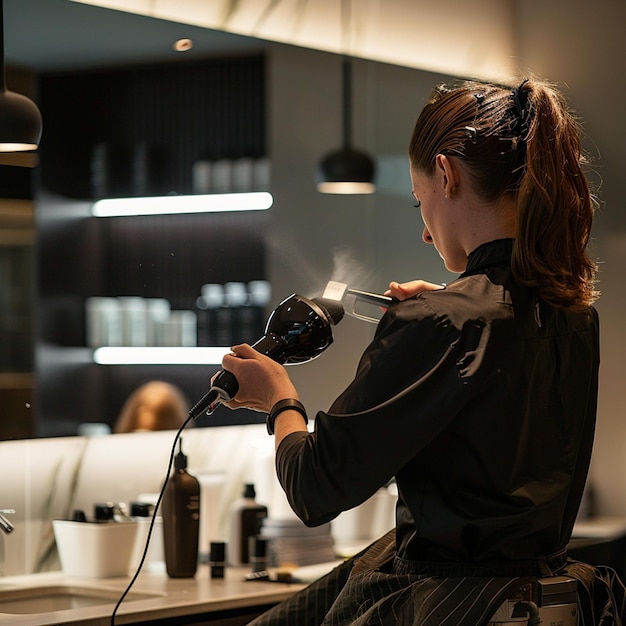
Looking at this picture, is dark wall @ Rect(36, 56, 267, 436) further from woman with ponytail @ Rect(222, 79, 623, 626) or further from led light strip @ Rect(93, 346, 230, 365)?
woman with ponytail @ Rect(222, 79, 623, 626)

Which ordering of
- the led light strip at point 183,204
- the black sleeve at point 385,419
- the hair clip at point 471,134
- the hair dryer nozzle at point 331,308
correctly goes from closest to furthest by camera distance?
the black sleeve at point 385,419 → the hair clip at point 471,134 → the hair dryer nozzle at point 331,308 → the led light strip at point 183,204

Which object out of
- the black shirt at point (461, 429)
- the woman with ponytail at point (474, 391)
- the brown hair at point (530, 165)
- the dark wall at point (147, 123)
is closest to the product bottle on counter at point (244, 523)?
the dark wall at point (147, 123)

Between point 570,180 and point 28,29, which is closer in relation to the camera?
point 570,180

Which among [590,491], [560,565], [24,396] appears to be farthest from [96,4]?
[590,491]

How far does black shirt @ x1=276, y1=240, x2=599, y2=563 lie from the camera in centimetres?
152

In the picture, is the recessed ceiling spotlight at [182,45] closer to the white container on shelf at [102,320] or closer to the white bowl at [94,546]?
the white container on shelf at [102,320]

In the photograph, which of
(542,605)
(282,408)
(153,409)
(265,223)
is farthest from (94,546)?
(542,605)

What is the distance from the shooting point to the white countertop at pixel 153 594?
7.55 feet

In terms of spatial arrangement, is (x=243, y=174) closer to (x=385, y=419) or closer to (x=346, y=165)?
(x=346, y=165)

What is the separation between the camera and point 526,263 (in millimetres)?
1593

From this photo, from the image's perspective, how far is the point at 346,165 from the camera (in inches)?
125

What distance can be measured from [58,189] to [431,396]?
→ 1.34 metres

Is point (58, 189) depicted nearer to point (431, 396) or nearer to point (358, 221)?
point (358, 221)

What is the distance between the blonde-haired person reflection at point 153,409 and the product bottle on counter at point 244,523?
1.20 ft
